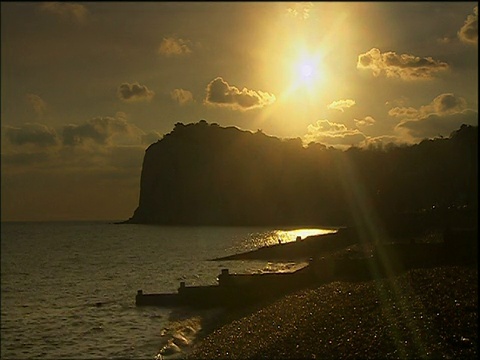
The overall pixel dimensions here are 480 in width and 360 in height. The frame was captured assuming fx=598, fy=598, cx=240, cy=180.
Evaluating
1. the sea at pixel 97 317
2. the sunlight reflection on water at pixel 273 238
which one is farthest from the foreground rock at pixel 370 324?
the sunlight reflection on water at pixel 273 238

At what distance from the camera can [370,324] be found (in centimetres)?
1523

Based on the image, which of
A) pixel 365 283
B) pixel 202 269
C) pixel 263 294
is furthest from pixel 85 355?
pixel 202 269

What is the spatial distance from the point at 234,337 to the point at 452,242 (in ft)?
37.9

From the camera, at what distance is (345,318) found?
54.6 feet

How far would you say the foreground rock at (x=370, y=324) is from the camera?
13.1 metres

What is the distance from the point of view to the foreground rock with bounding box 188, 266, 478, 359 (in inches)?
517

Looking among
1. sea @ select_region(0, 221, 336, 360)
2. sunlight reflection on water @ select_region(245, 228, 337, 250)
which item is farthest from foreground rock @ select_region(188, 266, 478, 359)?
sunlight reflection on water @ select_region(245, 228, 337, 250)

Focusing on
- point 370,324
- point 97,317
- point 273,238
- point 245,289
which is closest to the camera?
point 370,324

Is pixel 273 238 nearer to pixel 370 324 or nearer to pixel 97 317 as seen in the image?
pixel 97 317

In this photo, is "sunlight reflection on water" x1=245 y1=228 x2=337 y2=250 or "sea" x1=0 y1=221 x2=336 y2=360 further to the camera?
"sunlight reflection on water" x1=245 y1=228 x2=337 y2=250

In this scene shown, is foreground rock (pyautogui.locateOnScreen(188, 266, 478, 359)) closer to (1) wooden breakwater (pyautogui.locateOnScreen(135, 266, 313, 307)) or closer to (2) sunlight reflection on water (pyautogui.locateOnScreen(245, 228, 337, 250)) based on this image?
(1) wooden breakwater (pyautogui.locateOnScreen(135, 266, 313, 307))

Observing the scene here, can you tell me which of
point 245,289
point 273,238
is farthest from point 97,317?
point 273,238

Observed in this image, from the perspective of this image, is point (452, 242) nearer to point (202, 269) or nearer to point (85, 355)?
point (85, 355)

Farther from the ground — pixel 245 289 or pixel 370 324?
pixel 370 324
